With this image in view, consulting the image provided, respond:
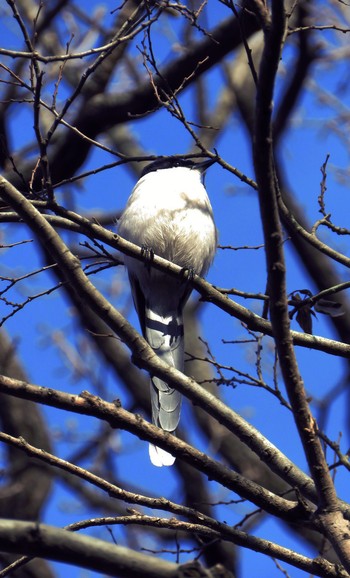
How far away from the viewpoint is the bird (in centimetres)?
493

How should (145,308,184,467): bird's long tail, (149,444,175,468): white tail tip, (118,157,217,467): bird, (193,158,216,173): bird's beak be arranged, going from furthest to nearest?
(193,158,216,173): bird's beak, (118,157,217,467): bird, (145,308,184,467): bird's long tail, (149,444,175,468): white tail tip

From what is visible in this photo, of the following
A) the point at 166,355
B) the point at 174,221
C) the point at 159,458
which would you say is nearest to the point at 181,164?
the point at 174,221

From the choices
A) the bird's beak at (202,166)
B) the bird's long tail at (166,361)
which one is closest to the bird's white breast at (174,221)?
the bird's beak at (202,166)

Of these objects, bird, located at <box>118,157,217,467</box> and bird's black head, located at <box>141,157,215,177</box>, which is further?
bird's black head, located at <box>141,157,215,177</box>

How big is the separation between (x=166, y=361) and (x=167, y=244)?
0.76m

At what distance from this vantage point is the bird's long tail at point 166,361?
4.12 meters

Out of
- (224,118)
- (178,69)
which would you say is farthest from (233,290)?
(224,118)

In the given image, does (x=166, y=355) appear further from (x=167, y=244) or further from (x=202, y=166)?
(x=202, y=166)

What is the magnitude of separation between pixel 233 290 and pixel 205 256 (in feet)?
4.93

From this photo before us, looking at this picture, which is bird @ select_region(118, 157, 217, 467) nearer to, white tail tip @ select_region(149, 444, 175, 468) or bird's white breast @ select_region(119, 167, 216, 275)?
bird's white breast @ select_region(119, 167, 216, 275)

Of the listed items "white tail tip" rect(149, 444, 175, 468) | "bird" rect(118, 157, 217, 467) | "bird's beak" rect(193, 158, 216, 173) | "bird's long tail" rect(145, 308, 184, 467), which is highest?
"bird's beak" rect(193, 158, 216, 173)

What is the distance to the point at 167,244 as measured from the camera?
16.3 ft

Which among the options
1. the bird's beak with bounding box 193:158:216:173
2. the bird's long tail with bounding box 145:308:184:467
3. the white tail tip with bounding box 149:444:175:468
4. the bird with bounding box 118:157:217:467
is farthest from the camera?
the bird's beak with bounding box 193:158:216:173

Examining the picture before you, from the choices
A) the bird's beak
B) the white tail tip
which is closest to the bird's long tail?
the white tail tip
